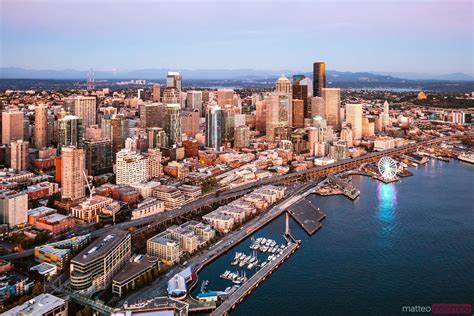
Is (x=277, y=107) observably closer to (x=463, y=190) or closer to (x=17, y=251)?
(x=463, y=190)

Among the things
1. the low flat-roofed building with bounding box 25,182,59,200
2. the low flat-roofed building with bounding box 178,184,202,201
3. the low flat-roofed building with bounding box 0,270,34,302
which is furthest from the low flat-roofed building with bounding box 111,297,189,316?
the low flat-roofed building with bounding box 25,182,59,200

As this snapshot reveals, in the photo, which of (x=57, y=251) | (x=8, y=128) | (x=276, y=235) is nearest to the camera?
(x=57, y=251)

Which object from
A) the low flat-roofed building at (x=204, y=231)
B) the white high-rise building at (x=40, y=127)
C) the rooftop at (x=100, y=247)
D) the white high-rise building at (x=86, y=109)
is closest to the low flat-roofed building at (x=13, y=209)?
the rooftop at (x=100, y=247)

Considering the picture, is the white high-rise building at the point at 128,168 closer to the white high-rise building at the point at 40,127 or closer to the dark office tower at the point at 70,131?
the dark office tower at the point at 70,131

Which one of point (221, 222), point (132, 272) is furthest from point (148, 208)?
point (132, 272)

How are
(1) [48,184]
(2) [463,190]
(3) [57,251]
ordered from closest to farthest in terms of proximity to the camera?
(3) [57,251], (1) [48,184], (2) [463,190]

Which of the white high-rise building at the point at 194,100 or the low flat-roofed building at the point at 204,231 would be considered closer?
the low flat-roofed building at the point at 204,231

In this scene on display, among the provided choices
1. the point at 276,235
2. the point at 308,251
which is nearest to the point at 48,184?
the point at 276,235
